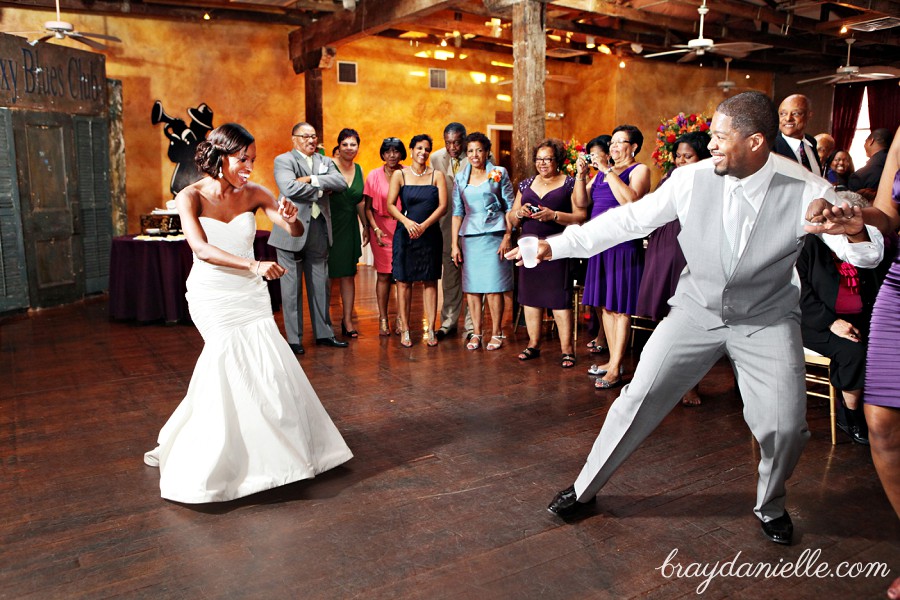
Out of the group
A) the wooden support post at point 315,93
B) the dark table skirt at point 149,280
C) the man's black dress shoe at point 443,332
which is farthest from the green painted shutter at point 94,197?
the man's black dress shoe at point 443,332

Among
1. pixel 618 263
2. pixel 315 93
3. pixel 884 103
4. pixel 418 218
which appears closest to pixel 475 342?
pixel 418 218

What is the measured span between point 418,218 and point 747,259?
11.7 feet

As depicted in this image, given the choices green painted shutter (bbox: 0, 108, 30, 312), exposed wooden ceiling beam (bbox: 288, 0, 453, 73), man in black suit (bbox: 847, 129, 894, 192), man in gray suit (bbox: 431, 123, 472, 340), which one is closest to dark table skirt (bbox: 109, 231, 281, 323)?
green painted shutter (bbox: 0, 108, 30, 312)

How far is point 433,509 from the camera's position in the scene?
9.63 ft

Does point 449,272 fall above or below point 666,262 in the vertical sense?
below

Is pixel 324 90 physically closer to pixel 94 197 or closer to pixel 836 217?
pixel 94 197

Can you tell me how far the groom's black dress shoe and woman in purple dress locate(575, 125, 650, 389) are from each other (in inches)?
71.7

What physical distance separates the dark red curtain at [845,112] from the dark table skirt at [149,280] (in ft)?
42.0

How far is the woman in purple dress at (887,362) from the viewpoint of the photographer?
2.22m

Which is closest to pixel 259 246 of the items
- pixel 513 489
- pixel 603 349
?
pixel 603 349

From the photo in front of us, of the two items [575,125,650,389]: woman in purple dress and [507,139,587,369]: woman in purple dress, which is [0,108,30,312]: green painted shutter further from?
[575,125,650,389]: woman in purple dress

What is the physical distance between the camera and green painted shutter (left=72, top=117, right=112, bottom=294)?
8.06m

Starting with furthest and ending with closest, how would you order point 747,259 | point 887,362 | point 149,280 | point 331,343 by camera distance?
1. point 149,280
2. point 331,343
3. point 747,259
4. point 887,362

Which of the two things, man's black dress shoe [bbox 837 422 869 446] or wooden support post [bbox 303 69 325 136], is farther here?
wooden support post [bbox 303 69 325 136]
